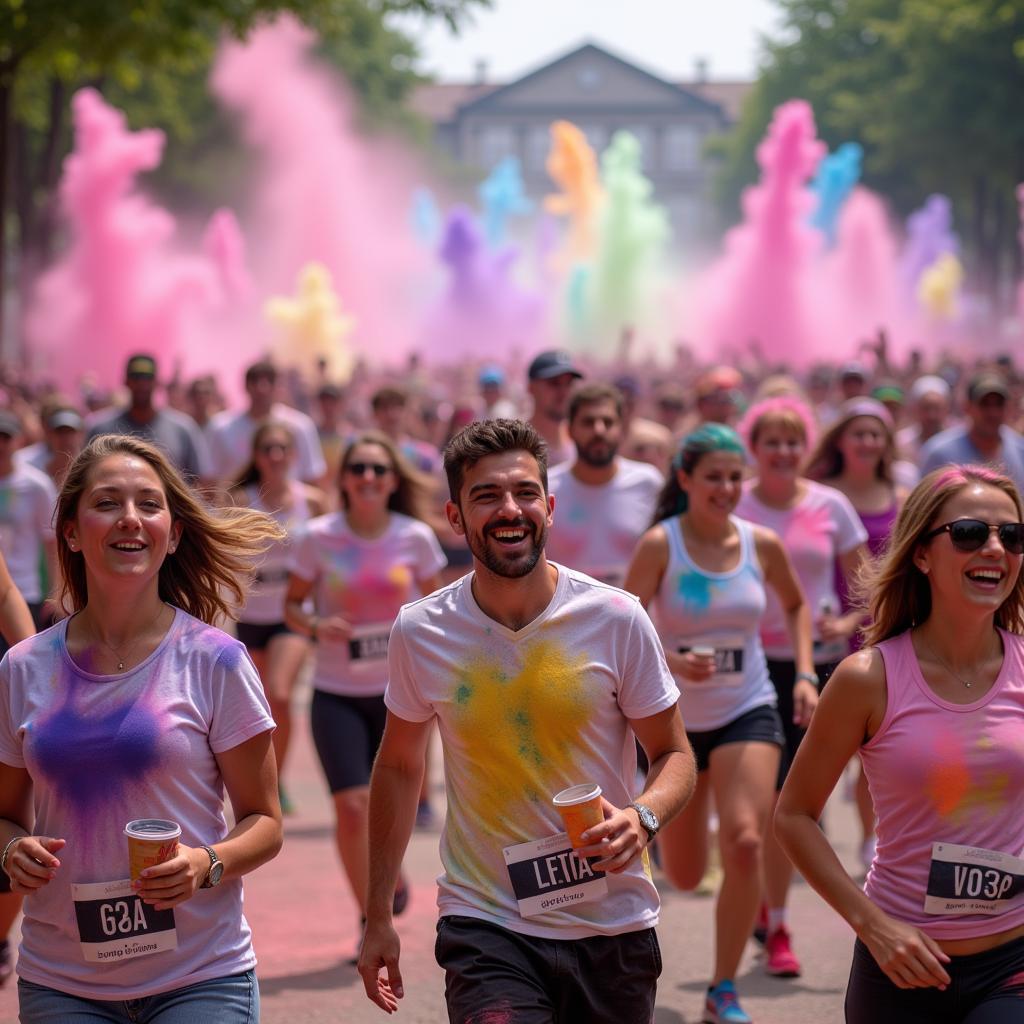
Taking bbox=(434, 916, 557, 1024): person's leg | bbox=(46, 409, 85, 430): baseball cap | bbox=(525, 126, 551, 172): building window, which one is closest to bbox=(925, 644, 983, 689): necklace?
bbox=(434, 916, 557, 1024): person's leg

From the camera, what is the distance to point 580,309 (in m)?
66.4

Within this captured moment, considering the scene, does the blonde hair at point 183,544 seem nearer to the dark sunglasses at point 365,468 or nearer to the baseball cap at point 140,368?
the dark sunglasses at point 365,468

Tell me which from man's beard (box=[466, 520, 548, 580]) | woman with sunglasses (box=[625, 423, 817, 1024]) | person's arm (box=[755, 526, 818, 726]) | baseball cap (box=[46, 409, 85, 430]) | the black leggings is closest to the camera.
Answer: the black leggings

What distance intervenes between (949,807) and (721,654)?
2.62m

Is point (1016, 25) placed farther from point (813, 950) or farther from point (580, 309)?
point (813, 950)

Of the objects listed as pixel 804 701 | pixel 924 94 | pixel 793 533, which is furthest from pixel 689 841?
pixel 924 94

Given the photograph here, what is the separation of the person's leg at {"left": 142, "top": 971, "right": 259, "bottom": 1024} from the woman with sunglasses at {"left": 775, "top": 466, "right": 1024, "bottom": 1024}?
1.14 meters

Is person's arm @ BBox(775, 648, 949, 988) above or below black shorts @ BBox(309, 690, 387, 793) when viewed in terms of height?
above

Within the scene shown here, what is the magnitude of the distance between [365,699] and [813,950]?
1.93 m

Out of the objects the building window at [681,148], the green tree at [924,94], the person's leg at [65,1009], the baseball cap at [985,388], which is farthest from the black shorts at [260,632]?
the building window at [681,148]

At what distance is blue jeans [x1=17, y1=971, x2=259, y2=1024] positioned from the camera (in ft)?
11.6

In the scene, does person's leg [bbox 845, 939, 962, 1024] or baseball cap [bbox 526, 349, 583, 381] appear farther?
baseball cap [bbox 526, 349, 583, 381]

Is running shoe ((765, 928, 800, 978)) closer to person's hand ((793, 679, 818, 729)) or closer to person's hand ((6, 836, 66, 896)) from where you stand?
person's hand ((793, 679, 818, 729))

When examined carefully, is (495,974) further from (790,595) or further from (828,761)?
(790,595)
